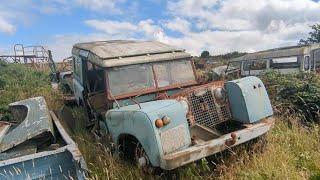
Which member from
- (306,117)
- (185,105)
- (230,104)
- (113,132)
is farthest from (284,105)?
(113,132)

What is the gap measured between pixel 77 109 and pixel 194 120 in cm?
407

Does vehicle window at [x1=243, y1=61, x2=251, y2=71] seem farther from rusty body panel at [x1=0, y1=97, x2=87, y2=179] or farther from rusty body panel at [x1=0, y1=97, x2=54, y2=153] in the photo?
rusty body panel at [x1=0, y1=97, x2=54, y2=153]

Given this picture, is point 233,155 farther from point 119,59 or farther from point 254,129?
point 119,59

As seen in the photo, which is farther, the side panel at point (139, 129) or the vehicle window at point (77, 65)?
the vehicle window at point (77, 65)

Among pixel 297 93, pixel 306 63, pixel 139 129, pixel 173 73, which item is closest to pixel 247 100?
pixel 173 73

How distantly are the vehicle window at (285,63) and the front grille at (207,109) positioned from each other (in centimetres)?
1096

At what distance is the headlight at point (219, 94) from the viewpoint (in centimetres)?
582

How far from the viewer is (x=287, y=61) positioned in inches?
643

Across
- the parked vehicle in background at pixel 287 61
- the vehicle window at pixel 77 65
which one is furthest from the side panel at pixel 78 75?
the parked vehicle in background at pixel 287 61

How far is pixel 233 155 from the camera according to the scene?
5.54 m

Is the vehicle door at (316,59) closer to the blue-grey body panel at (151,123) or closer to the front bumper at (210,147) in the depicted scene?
the front bumper at (210,147)

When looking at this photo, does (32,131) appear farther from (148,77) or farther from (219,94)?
(219,94)

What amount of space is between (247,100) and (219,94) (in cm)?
44

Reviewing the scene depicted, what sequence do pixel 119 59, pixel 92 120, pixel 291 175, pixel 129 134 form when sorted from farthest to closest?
pixel 92 120 → pixel 119 59 → pixel 129 134 → pixel 291 175
